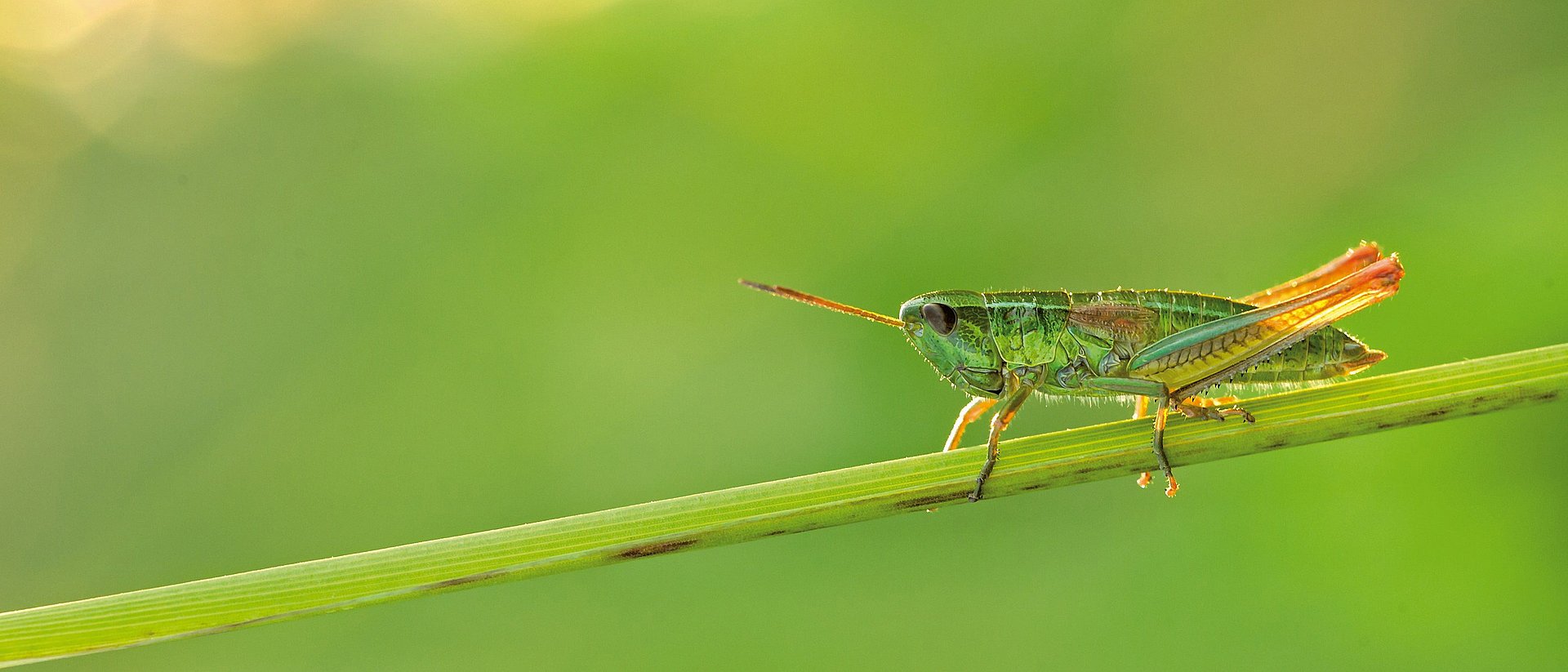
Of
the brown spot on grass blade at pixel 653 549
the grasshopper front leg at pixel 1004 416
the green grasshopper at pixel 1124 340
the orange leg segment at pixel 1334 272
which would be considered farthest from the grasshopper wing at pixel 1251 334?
the brown spot on grass blade at pixel 653 549

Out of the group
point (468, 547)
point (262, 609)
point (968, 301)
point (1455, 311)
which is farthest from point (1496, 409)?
point (1455, 311)

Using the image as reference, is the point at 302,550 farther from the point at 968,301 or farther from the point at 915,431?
the point at 968,301

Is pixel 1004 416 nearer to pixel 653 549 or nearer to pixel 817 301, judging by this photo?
pixel 817 301

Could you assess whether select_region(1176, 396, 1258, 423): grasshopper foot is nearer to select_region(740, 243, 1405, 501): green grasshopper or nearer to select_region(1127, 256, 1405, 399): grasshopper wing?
select_region(1127, 256, 1405, 399): grasshopper wing

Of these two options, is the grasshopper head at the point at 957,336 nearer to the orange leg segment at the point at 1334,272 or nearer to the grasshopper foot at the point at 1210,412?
the grasshopper foot at the point at 1210,412

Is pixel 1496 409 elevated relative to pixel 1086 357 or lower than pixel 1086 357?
lower

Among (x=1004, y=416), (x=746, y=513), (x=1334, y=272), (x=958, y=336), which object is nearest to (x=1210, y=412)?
(x=1004, y=416)

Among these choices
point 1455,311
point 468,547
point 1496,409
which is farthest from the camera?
point 1455,311
